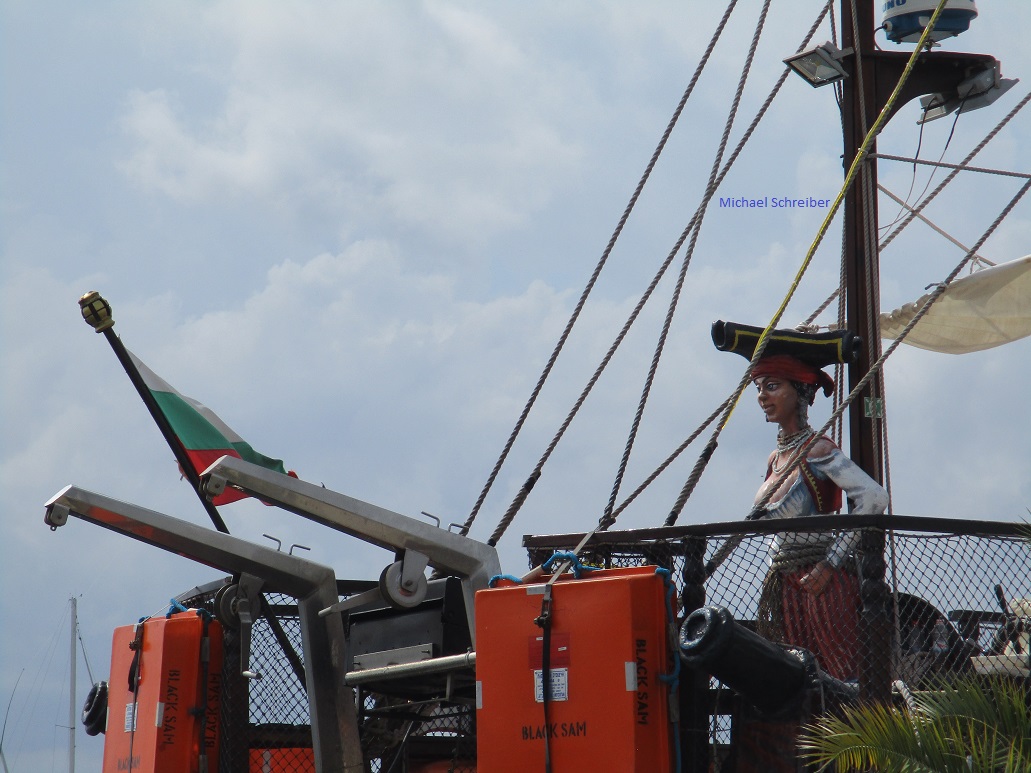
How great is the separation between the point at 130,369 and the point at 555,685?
5.25 meters

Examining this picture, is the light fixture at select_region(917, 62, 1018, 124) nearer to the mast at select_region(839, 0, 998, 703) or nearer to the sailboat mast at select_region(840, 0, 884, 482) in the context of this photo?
A: the mast at select_region(839, 0, 998, 703)

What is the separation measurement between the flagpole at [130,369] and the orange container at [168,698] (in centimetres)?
130

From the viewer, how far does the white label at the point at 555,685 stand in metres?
6.40

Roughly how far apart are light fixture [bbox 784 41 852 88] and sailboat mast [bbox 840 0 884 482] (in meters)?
0.12

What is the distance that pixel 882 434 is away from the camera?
10938 millimetres

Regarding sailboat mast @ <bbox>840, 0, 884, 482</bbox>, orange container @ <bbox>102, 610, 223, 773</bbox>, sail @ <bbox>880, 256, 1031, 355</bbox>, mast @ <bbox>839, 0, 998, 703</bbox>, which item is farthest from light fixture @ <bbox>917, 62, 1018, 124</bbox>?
orange container @ <bbox>102, 610, 223, 773</bbox>

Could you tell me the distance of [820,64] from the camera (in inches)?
464

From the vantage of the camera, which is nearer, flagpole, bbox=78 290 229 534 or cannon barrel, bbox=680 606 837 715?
cannon barrel, bbox=680 606 837 715

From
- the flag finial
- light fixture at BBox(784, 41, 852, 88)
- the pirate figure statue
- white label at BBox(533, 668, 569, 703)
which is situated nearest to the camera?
white label at BBox(533, 668, 569, 703)

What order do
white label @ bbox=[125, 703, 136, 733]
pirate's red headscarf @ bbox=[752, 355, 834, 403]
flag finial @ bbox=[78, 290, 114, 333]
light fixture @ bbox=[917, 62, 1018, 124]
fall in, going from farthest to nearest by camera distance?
light fixture @ bbox=[917, 62, 1018, 124] → flag finial @ bbox=[78, 290, 114, 333] → white label @ bbox=[125, 703, 136, 733] → pirate's red headscarf @ bbox=[752, 355, 834, 403]

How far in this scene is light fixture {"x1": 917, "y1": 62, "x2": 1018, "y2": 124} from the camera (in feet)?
40.4

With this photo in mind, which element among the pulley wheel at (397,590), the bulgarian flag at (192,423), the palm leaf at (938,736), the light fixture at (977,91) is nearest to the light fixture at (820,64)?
the light fixture at (977,91)

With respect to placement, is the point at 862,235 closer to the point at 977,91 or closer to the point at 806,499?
the point at 977,91

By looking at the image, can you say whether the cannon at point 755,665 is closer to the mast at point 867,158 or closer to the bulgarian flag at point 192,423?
the mast at point 867,158
